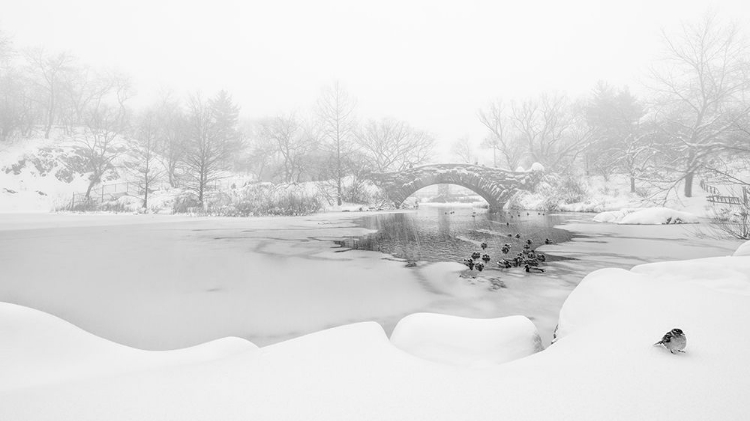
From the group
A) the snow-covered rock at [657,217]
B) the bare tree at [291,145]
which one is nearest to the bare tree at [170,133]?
the bare tree at [291,145]

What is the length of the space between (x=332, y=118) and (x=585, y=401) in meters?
31.9

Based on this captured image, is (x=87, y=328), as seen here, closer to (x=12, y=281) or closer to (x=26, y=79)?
(x=12, y=281)

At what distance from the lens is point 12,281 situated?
3.59 metres

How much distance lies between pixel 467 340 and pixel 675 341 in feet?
3.24

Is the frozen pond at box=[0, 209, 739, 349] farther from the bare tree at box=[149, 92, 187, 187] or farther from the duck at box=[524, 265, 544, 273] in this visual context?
the bare tree at box=[149, 92, 187, 187]

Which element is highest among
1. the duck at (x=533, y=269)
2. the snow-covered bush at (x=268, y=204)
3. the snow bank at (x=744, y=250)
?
the snow-covered bush at (x=268, y=204)

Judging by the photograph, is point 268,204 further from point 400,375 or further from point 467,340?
point 400,375

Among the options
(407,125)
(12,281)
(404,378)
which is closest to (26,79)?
(407,125)

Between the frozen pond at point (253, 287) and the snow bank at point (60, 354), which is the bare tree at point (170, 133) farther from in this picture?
the snow bank at point (60, 354)

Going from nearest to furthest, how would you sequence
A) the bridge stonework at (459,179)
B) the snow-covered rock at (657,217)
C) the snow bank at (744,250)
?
the snow bank at (744,250) → the snow-covered rock at (657,217) → the bridge stonework at (459,179)

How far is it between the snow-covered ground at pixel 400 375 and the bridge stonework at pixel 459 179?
82.0 feet

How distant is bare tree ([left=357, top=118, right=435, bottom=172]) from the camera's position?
4012cm

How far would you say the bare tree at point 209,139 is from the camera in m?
20.9

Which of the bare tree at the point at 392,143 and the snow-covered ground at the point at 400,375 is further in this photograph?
the bare tree at the point at 392,143
